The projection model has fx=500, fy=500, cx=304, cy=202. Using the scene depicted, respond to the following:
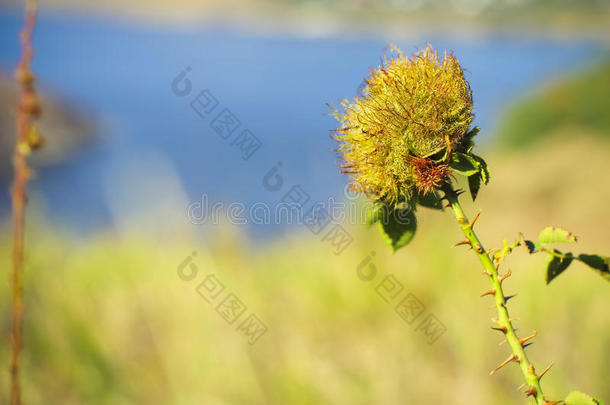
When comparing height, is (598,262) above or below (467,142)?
below

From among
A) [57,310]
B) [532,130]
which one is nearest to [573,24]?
[532,130]

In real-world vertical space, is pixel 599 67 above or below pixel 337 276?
above

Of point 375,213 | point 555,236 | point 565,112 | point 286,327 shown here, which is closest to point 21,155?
point 375,213

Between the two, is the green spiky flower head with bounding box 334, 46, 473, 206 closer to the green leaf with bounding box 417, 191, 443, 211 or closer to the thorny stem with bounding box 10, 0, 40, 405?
the green leaf with bounding box 417, 191, 443, 211

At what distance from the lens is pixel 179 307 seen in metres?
2.41

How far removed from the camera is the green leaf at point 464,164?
0.58 metres

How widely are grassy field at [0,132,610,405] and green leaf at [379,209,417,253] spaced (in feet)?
4.53

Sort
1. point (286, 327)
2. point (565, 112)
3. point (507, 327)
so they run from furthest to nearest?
point (565, 112), point (286, 327), point (507, 327)

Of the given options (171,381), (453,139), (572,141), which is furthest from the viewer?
(572,141)

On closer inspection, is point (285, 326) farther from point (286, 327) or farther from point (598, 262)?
point (598, 262)

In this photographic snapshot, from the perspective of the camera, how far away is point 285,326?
236 cm

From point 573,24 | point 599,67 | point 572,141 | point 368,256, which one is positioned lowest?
point 368,256

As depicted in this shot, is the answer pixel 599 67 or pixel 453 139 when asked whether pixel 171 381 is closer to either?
pixel 453 139

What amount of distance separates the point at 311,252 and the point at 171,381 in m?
1.33
